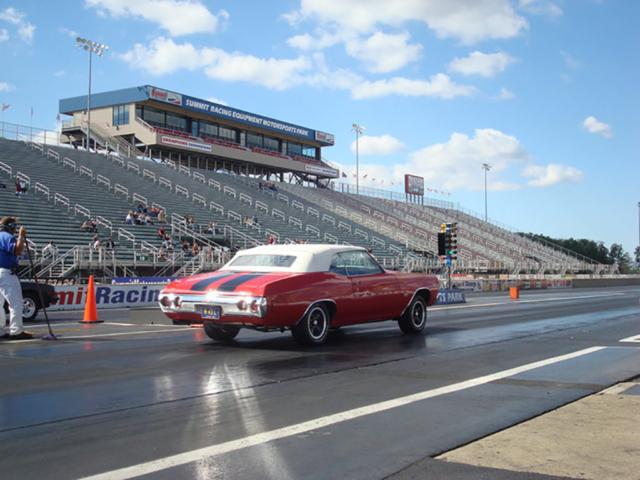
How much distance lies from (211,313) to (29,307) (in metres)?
8.34

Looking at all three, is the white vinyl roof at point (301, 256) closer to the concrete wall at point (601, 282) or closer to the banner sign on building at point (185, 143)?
the concrete wall at point (601, 282)

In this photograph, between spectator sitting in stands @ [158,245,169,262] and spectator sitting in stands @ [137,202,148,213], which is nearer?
spectator sitting in stands @ [158,245,169,262]

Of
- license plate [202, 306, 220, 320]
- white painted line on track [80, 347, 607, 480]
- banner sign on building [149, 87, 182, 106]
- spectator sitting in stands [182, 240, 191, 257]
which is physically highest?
banner sign on building [149, 87, 182, 106]

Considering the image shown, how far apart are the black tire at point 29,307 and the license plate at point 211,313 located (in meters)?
8.11

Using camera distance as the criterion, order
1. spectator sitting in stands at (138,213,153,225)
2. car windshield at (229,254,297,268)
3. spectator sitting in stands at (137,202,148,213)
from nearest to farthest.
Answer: car windshield at (229,254,297,268) → spectator sitting in stands at (138,213,153,225) → spectator sitting in stands at (137,202,148,213)

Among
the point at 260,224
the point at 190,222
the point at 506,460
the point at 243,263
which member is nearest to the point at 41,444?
the point at 506,460

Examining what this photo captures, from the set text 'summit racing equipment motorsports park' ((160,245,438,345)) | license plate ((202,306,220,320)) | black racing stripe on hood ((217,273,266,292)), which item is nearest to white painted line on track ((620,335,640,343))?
text 'summit racing equipment motorsports park' ((160,245,438,345))

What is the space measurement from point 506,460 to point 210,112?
57.9 m

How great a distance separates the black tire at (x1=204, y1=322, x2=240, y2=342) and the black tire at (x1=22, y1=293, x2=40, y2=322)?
277 inches

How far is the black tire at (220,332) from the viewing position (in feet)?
34.7

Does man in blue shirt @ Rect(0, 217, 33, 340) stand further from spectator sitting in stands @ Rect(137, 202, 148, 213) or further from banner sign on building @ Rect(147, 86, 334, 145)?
banner sign on building @ Rect(147, 86, 334, 145)

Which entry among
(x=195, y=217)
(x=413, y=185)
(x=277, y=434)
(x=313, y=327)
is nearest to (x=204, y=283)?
(x=313, y=327)

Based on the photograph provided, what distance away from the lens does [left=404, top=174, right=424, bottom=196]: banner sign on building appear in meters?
77.5

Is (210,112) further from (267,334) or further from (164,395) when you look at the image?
(164,395)
